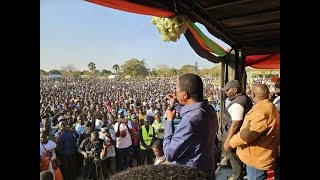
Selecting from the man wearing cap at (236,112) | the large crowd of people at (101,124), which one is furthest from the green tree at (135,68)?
the man wearing cap at (236,112)

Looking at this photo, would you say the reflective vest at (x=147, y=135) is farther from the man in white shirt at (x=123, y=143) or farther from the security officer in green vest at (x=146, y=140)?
the man in white shirt at (x=123, y=143)

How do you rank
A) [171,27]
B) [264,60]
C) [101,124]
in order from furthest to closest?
1. [101,124]
2. [264,60]
3. [171,27]

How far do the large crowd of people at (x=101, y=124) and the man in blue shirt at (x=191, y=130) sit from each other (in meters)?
2.67

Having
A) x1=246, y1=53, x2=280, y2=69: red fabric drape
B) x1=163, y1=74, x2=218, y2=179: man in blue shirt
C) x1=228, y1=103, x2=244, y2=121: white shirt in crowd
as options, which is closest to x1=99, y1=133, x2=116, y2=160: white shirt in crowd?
x1=246, y1=53, x2=280, y2=69: red fabric drape

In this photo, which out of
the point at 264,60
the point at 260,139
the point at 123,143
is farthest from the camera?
the point at 123,143

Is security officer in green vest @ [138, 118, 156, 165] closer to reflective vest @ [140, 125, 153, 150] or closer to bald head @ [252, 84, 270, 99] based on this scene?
reflective vest @ [140, 125, 153, 150]

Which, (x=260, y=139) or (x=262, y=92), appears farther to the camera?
(x=262, y=92)

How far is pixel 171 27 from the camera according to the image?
264 centimetres

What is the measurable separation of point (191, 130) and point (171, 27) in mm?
1096

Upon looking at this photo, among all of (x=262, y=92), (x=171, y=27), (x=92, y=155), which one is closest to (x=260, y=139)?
(x=262, y=92)

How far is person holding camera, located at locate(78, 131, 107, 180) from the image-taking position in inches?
213

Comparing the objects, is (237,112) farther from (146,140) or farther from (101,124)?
(101,124)

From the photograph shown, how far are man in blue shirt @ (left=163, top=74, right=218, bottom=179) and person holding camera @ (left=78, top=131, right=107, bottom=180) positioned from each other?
3.72 meters
